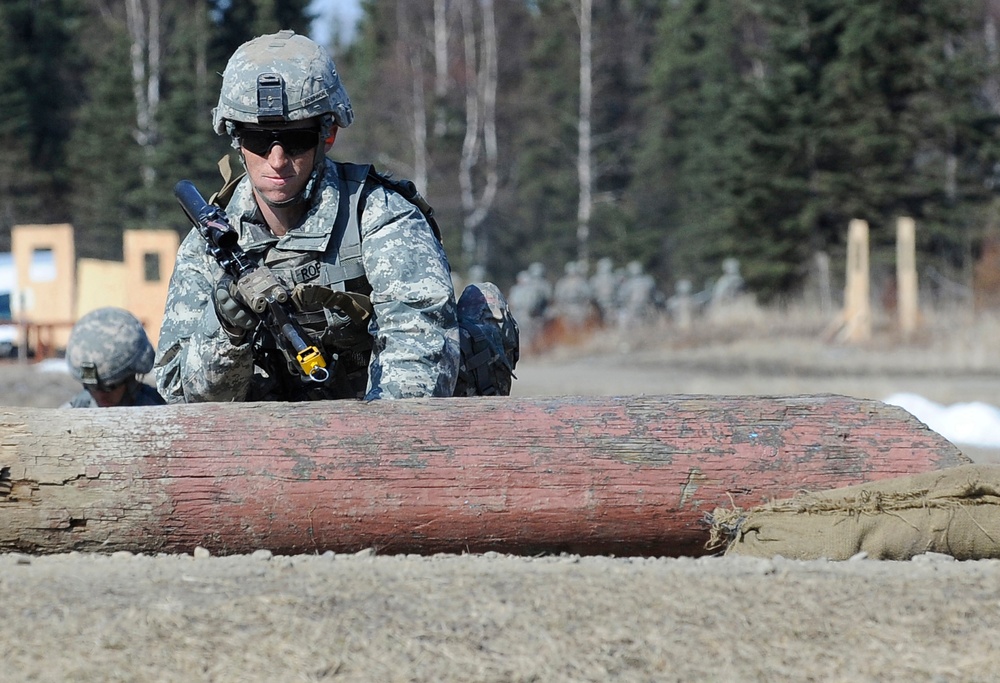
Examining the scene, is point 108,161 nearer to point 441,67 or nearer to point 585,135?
point 441,67

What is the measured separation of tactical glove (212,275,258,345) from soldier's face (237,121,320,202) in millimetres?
392

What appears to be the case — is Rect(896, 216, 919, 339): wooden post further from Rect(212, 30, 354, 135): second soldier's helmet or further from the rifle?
the rifle

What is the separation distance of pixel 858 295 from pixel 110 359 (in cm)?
1769

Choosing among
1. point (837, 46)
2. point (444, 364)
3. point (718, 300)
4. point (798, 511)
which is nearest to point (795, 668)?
point (798, 511)

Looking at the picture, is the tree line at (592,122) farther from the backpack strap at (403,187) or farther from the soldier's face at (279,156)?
the soldier's face at (279,156)

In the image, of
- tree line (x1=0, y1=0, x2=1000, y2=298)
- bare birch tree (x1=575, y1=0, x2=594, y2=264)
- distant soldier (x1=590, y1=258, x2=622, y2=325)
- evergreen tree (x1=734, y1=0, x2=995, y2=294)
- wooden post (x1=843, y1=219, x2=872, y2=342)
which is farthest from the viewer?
bare birch tree (x1=575, y1=0, x2=594, y2=264)

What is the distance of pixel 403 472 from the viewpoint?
152 inches

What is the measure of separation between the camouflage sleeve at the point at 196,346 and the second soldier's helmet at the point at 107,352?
152cm

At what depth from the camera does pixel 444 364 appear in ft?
15.5

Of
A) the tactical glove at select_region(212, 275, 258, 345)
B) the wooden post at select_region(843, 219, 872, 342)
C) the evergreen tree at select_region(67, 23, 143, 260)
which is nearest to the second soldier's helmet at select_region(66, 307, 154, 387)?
the tactical glove at select_region(212, 275, 258, 345)

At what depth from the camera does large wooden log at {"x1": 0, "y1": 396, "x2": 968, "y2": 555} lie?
12.6ft

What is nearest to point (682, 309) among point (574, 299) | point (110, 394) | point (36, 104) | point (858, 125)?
point (574, 299)

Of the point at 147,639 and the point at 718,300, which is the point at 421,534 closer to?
the point at 147,639

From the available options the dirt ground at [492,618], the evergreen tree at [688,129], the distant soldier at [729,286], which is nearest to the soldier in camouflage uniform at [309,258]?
the dirt ground at [492,618]
